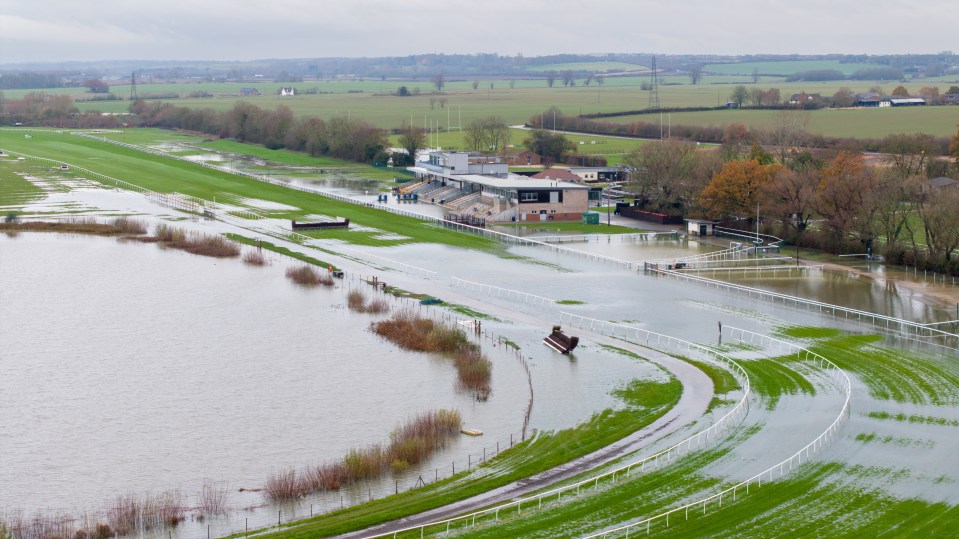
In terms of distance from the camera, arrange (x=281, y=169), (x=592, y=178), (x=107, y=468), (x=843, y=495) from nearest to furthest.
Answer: (x=843, y=495) < (x=107, y=468) < (x=592, y=178) < (x=281, y=169)

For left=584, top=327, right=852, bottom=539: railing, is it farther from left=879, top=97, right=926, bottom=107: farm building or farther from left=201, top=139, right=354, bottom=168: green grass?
left=879, top=97, right=926, bottom=107: farm building

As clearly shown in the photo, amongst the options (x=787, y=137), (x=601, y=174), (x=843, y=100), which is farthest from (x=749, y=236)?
(x=843, y=100)

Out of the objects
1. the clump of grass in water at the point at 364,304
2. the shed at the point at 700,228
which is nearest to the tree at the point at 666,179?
the shed at the point at 700,228

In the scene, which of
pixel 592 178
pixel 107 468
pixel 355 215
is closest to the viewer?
pixel 107 468

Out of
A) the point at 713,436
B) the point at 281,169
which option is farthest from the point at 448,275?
the point at 281,169

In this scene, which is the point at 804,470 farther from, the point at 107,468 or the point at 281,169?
the point at 281,169

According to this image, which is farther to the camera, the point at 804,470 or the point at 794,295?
the point at 794,295
